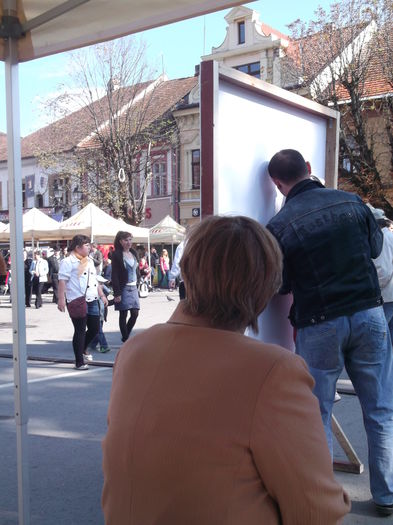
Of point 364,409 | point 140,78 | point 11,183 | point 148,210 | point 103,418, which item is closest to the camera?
point 11,183

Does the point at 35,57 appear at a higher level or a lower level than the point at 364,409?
higher

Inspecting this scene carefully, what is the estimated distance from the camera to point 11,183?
2.76 m

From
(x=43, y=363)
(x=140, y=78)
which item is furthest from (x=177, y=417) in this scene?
(x=140, y=78)

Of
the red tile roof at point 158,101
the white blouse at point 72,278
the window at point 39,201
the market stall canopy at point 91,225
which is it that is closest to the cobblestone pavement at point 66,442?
the white blouse at point 72,278

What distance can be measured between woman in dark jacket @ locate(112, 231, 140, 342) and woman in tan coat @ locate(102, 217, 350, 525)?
7515 millimetres

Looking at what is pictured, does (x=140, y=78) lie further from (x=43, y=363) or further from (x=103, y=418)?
(x=103, y=418)

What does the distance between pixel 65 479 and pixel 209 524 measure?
119 inches

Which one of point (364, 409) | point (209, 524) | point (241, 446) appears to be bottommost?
point (364, 409)

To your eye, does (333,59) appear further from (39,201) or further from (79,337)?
(39,201)

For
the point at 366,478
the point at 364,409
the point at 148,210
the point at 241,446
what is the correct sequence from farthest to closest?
the point at 148,210
the point at 366,478
the point at 364,409
the point at 241,446

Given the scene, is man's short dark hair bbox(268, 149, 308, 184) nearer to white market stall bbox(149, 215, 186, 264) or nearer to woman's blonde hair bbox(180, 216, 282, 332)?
woman's blonde hair bbox(180, 216, 282, 332)

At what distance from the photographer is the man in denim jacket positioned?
2.81 meters

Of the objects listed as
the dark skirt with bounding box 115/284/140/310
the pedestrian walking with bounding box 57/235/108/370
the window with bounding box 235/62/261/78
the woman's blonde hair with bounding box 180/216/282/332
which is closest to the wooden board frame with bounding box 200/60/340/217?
the woman's blonde hair with bounding box 180/216/282/332

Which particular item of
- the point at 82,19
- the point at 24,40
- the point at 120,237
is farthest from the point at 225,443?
the point at 120,237
